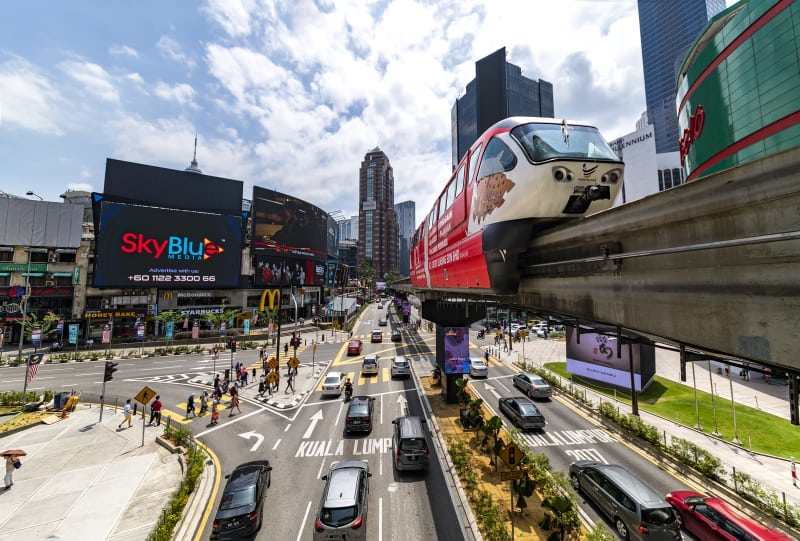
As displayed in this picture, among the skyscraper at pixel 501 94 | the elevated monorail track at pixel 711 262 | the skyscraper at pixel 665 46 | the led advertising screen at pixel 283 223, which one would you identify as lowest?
the elevated monorail track at pixel 711 262

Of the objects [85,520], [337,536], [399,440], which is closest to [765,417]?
[399,440]

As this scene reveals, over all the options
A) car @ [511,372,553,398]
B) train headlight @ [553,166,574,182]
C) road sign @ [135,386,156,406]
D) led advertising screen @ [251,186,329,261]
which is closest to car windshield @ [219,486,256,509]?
road sign @ [135,386,156,406]

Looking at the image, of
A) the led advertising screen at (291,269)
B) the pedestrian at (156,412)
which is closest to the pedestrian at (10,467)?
the pedestrian at (156,412)

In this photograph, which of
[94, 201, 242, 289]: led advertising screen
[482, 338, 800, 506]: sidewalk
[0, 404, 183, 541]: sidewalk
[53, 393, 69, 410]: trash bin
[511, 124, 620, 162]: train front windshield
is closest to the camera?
[511, 124, 620, 162]: train front windshield

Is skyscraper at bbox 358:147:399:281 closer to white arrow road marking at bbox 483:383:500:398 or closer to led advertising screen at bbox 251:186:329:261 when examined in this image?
led advertising screen at bbox 251:186:329:261

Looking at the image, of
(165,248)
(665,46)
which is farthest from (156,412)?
(665,46)

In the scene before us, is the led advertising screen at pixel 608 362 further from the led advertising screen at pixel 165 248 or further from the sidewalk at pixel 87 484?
the led advertising screen at pixel 165 248
